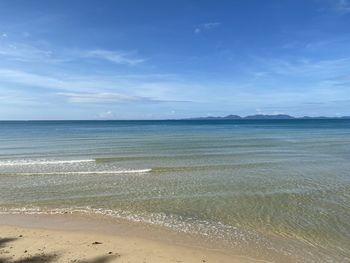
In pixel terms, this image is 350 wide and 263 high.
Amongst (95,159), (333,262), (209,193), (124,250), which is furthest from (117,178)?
(333,262)

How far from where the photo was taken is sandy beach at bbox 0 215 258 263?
9.60m


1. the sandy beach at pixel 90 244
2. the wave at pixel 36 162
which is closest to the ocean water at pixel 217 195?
the wave at pixel 36 162

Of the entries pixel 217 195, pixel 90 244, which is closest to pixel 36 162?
pixel 217 195

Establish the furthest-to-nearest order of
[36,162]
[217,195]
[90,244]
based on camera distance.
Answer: [36,162], [217,195], [90,244]

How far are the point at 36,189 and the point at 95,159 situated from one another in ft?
36.8

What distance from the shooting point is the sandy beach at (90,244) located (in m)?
9.60

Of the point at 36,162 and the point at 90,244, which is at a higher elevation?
the point at 36,162

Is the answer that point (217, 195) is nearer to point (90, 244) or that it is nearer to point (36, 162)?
point (90, 244)

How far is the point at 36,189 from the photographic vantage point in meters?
18.7

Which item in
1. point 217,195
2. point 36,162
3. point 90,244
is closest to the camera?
point 90,244

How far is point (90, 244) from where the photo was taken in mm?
10695

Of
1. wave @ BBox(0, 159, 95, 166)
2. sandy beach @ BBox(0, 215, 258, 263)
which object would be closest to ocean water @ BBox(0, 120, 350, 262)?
wave @ BBox(0, 159, 95, 166)

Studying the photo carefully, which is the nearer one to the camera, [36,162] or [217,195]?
[217,195]

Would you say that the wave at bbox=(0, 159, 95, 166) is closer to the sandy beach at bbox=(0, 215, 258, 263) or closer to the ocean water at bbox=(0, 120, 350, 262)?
the ocean water at bbox=(0, 120, 350, 262)
